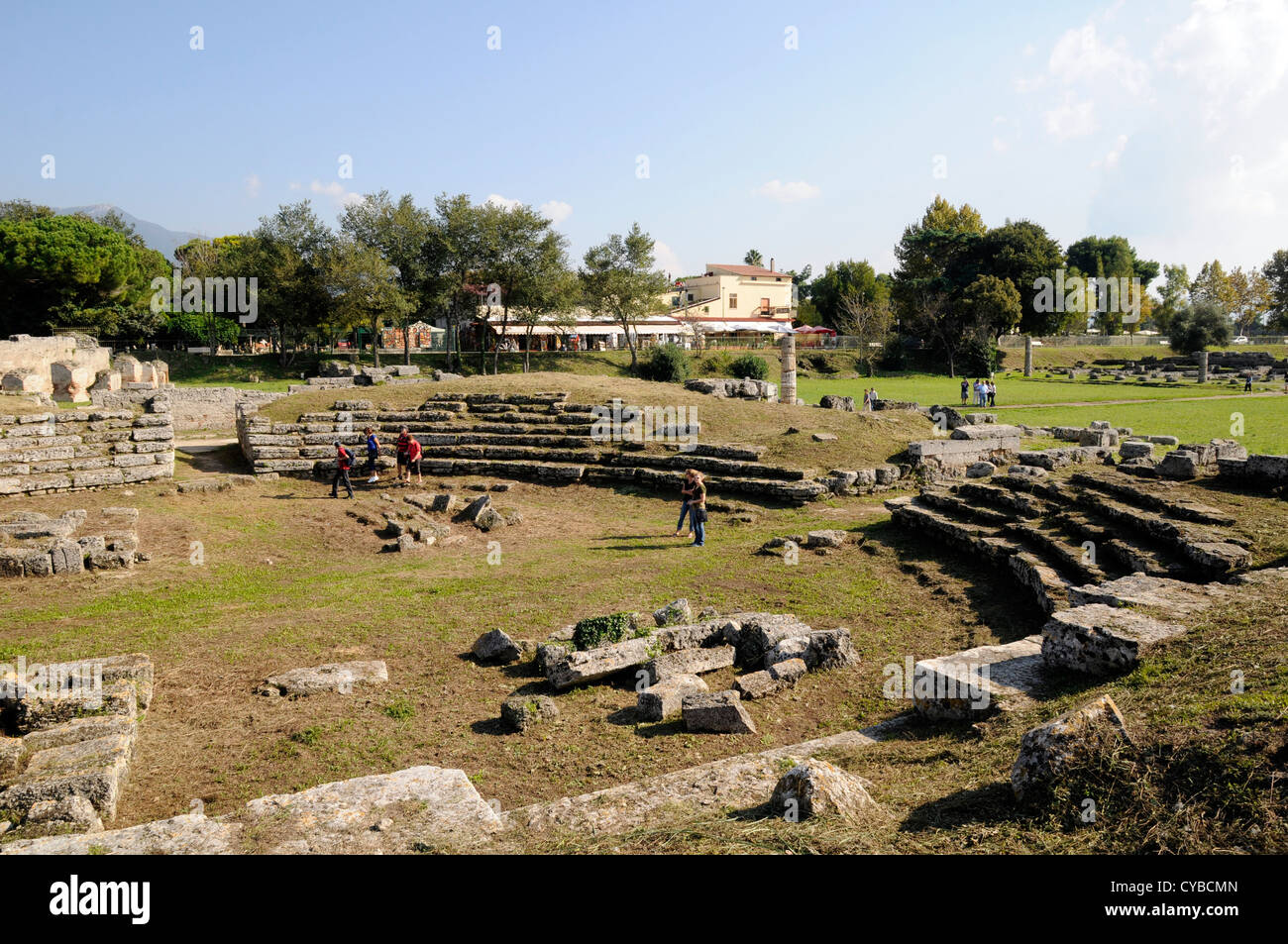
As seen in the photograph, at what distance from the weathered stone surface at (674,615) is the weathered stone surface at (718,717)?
210cm

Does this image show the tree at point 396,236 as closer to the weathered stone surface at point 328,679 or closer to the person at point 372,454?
the person at point 372,454

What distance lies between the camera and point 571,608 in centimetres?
1055

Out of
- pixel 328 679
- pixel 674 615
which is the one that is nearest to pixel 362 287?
pixel 328 679

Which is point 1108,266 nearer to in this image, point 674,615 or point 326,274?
point 326,274

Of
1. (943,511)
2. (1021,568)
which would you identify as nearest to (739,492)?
(943,511)

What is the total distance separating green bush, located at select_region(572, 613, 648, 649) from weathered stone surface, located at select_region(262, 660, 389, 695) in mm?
2095

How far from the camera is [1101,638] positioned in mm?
6426

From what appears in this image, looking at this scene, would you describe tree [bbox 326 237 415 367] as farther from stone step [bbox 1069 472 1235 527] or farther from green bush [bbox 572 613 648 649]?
green bush [bbox 572 613 648 649]

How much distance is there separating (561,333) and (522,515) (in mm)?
39509

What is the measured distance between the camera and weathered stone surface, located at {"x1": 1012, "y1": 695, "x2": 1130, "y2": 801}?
430 centimetres

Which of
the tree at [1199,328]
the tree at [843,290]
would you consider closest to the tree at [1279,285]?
the tree at [1199,328]

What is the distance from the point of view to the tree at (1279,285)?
70.9 meters

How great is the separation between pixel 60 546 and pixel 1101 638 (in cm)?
1386

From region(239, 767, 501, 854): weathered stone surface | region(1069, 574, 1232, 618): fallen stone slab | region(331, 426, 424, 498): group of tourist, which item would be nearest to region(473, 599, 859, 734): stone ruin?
region(239, 767, 501, 854): weathered stone surface
